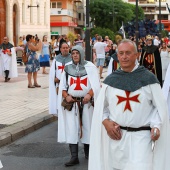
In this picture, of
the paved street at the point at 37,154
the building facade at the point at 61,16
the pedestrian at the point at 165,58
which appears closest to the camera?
the paved street at the point at 37,154

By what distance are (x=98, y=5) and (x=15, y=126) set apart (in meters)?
80.5

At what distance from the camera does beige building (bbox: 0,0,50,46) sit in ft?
155

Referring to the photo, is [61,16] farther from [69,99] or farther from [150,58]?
[69,99]

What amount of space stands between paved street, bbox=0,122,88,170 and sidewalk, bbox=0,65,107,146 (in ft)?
0.61

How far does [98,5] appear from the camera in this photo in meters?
90.2

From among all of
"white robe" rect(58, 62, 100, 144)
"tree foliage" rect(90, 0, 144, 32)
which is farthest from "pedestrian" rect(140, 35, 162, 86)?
"tree foliage" rect(90, 0, 144, 32)

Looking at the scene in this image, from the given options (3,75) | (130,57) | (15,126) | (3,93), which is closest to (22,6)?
(3,75)

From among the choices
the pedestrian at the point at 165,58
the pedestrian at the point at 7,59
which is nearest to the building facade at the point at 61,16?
the pedestrian at the point at 7,59

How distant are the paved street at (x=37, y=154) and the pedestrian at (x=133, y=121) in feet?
9.11

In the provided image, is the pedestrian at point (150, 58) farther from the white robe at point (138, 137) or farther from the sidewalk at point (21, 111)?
the white robe at point (138, 137)

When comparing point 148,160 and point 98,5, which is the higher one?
point 98,5

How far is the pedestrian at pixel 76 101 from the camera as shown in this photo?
822 centimetres

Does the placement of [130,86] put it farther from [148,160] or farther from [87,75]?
[87,75]

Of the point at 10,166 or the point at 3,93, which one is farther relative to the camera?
the point at 3,93
